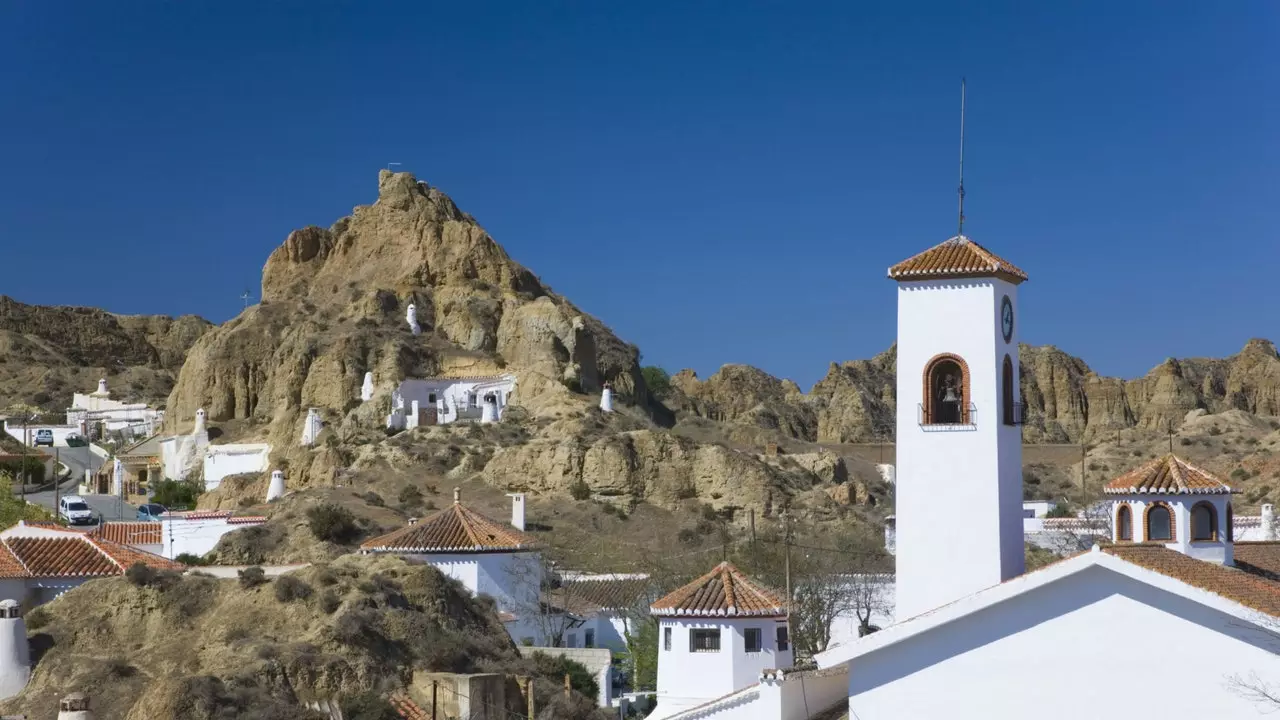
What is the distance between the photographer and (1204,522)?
2708cm

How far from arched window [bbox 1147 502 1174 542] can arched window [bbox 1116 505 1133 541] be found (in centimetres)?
28

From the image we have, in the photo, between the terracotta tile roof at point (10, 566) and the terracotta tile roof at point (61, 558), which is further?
the terracotta tile roof at point (61, 558)

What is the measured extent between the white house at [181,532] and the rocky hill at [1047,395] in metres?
67.9

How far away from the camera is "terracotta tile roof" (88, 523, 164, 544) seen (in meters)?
45.3

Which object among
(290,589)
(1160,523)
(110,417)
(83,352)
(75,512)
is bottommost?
(290,589)

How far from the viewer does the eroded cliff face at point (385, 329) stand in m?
74.1

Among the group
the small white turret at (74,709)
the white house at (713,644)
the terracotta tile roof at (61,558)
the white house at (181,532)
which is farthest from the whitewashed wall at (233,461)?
the white house at (713,644)

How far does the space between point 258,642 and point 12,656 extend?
14.0 feet

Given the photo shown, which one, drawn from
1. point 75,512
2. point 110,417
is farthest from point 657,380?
point 75,512

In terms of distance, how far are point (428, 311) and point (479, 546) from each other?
143ft

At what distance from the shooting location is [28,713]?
26.4 metres

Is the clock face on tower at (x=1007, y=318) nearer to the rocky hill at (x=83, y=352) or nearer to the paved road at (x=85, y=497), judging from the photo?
the paved road at (x=85, y=497)

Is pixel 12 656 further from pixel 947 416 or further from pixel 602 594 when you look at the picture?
pixel 602 594

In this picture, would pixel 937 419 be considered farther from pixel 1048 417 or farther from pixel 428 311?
pixel 1048 417
